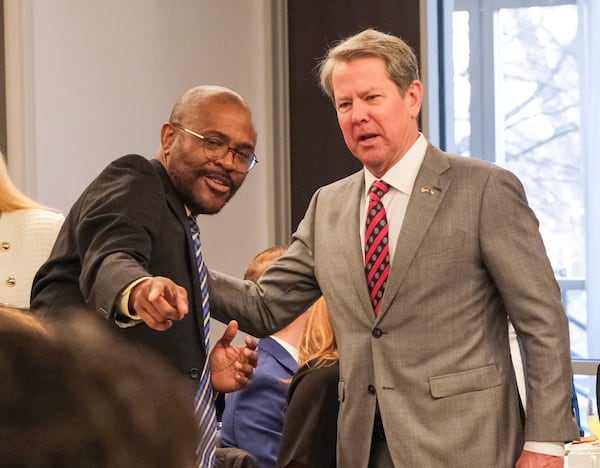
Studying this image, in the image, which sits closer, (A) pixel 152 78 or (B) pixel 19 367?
(B) pixel 19 367

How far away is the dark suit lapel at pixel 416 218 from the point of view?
7.51 ft

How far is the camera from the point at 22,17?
13.1ft

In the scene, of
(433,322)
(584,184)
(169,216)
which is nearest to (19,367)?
(169,216)

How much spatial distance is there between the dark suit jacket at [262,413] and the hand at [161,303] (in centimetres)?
159

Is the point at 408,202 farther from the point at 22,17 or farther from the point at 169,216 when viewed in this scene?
the point at 22,17

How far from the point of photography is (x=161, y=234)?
78.7 inches

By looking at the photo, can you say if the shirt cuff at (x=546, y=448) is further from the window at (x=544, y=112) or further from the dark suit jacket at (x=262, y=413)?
the window at (x=544, y=112)

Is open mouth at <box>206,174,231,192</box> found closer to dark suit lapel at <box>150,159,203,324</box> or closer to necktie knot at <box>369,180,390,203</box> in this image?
dark suit lapel at <box>150,159,203,324</box>

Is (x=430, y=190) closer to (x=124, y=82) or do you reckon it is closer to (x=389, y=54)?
(x=389, y=54)

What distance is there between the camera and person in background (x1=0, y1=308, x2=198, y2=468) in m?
0.35

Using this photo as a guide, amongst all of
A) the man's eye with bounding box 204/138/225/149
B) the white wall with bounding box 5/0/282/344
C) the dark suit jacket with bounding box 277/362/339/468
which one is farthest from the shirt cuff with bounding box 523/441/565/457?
the white wall with bounding box 5/0/282/344

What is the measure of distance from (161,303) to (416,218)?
936 millimetres

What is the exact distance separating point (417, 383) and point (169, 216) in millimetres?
670

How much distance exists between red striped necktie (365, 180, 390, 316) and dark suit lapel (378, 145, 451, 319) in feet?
0.13
